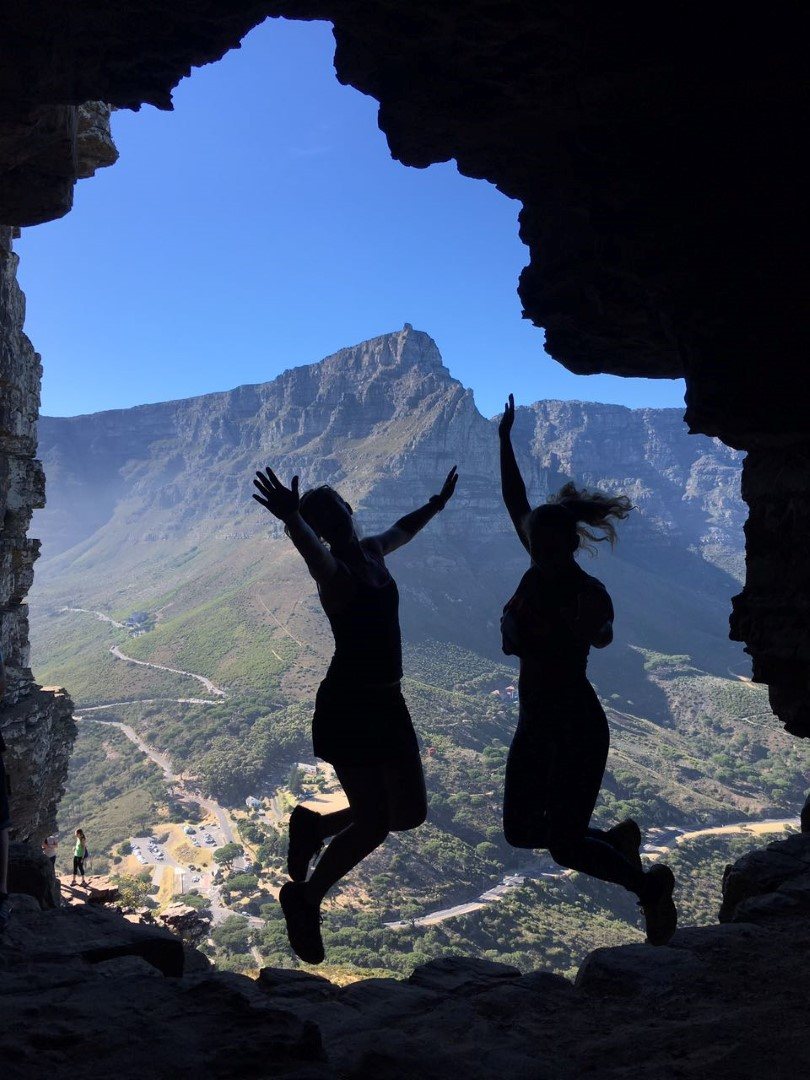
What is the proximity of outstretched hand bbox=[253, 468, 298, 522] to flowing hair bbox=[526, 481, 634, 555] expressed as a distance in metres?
1.70

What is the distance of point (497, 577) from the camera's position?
377 feet

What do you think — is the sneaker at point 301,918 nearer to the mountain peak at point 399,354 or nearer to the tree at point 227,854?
the tree at point 227,854

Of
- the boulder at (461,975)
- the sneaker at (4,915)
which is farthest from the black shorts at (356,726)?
the sneaker at (4,915)

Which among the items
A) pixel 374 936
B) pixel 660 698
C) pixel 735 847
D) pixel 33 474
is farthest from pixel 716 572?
pixel 33 474

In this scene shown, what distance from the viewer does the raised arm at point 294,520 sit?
3.73m

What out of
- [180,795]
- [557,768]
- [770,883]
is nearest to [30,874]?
[557,768]

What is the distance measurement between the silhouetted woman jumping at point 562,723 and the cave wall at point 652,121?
1881 mm

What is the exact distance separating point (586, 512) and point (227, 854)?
2096 inches

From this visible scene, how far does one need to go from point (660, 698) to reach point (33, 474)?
98.1m

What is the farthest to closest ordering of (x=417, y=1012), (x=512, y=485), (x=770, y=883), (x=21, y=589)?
(x=21, y=589) → (x=770, y=883) → (x=512, y=485) → (x=417, y=1012)

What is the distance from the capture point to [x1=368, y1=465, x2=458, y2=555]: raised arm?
15.4ft

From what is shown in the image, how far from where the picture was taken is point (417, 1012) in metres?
3.74

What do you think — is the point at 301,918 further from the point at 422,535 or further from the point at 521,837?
the point at 422,535

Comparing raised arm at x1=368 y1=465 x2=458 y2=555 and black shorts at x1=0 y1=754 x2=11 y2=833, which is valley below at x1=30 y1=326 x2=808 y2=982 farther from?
raised arm at x1=368 y1=465 x2=458 y2=555
